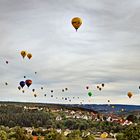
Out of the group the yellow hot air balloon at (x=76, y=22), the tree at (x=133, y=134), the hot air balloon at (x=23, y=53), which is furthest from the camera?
the hot air balloon at (x=23, y=53)

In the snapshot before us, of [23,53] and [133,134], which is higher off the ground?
[23,53]

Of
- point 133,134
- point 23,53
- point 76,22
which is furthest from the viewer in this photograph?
point 23,53

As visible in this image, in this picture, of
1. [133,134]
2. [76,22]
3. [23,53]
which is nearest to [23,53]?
[23,53]

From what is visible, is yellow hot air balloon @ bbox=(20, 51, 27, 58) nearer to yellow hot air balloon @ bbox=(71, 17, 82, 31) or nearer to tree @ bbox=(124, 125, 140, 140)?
yellow hot air balloon @ bbox=(71, 17, 82, 31)

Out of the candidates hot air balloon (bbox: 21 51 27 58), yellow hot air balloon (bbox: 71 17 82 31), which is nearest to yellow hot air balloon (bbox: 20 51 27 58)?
hot air balloon (bbox: 21 51 27 58)

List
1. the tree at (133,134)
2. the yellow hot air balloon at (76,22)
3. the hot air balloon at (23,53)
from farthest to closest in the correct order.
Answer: the hot air balloon at (23,53) < the tree at (133,134) < the yellow hot air balloon at (76,22)

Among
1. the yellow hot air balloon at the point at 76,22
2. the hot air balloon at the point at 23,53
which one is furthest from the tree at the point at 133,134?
the yellow hot air balloon at the point at 76,22

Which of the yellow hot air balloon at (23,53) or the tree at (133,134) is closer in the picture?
the tree at (133,134)

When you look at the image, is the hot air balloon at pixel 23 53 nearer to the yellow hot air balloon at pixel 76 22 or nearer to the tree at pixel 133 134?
the yellow hot air balloon at pixel 76 22

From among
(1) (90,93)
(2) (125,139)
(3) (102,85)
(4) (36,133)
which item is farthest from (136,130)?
(4) (36,133)

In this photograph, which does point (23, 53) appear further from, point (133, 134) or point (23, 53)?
point (133, 134)

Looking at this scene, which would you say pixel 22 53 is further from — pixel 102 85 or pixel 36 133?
pixel 36 133
